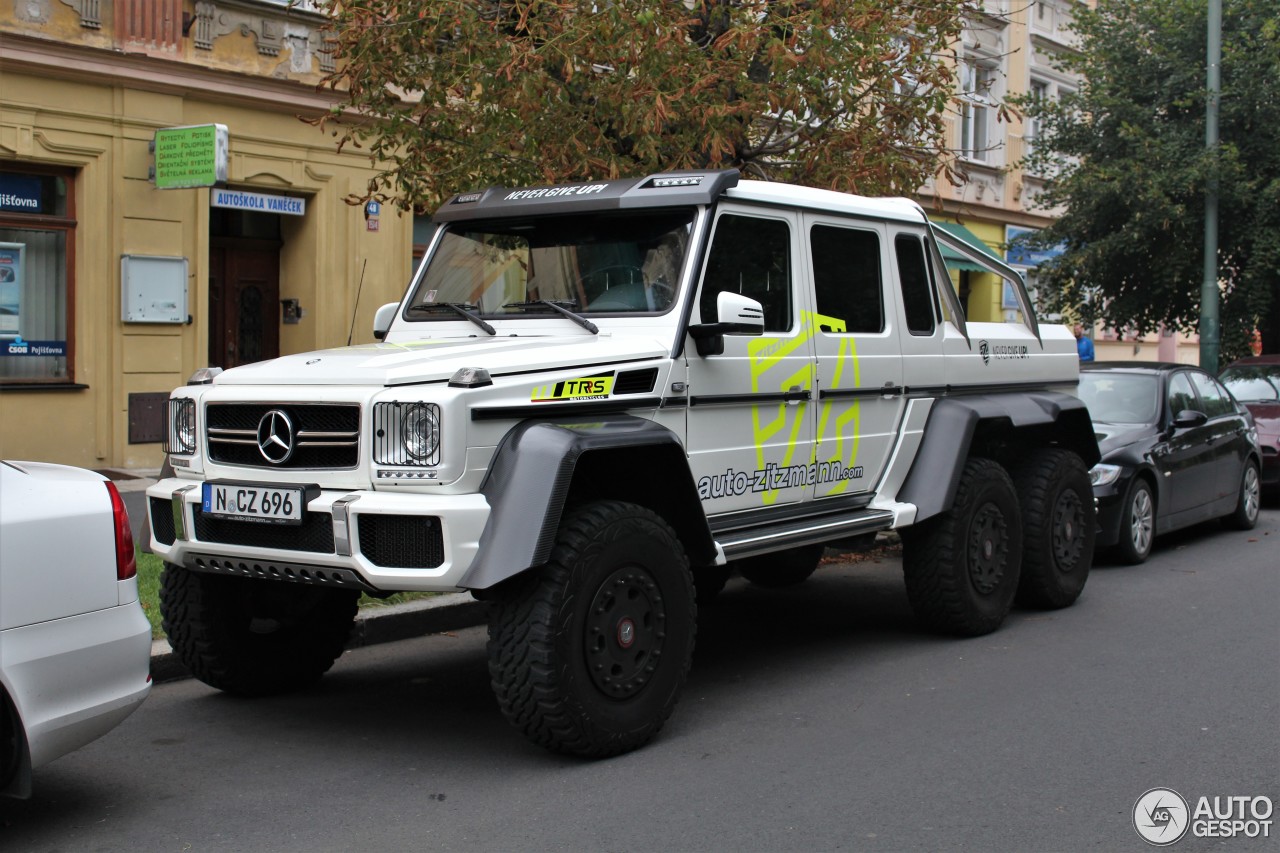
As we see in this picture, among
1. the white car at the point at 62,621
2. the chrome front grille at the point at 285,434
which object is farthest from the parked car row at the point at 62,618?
the chrome front grille at the point at 285,434

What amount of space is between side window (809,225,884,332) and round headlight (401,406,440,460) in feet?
8.09

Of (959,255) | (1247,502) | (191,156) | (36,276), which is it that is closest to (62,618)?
(959,255)

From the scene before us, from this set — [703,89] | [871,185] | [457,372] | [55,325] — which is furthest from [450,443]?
[55,325]

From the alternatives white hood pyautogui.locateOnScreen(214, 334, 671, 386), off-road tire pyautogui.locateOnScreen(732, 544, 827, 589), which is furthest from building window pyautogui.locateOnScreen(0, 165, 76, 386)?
white hood pyautogui.locateOnScreen(214, 334, 671, 386)

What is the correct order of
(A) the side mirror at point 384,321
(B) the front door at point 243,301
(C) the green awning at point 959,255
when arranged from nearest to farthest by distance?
(A) the side mirror at point 384,321 → (C) the green awning at point 959,255 → (B) the front door at point 243,301

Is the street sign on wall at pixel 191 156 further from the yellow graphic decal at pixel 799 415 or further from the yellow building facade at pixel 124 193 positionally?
the yellow graphic decal at pixel 799 415

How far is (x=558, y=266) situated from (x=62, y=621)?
2792 millimetres

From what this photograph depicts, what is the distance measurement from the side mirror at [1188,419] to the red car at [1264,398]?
3.50 meters

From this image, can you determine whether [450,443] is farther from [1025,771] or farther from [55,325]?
[55,325]

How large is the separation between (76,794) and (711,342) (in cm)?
300

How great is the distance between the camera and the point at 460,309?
6.34 m

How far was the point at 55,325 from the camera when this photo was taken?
13.5 meters

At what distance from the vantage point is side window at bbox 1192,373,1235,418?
1178 cm

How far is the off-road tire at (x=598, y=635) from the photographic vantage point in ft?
16.0
